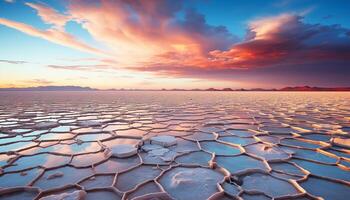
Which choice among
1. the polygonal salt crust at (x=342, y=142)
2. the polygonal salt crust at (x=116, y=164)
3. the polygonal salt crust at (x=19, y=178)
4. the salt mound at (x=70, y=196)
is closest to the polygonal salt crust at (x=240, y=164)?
the polygonal salt crust at (x=116, y=164)

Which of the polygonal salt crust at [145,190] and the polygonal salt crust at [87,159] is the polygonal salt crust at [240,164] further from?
the polygonal salt crust at [87,159]

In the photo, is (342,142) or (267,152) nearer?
(267,152)

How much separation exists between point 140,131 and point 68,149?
1.52 meters

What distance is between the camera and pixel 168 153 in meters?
2.82

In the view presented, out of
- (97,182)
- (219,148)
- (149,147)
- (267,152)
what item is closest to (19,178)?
(97,182)

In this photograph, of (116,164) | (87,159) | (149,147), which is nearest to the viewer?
(116,164)

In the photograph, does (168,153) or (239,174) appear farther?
(168,153)

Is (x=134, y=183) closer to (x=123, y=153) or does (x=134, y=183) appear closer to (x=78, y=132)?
(x=123, y=153)

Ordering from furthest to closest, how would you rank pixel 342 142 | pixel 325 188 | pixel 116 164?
pixel 342 142
pixel 116 164
pixel 325 188

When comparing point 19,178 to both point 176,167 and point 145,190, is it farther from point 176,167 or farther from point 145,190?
point 176,167

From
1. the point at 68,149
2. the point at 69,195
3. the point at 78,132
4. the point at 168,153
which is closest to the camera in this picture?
the point at 69,195

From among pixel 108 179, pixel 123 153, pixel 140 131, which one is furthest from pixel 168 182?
pixel 140 131

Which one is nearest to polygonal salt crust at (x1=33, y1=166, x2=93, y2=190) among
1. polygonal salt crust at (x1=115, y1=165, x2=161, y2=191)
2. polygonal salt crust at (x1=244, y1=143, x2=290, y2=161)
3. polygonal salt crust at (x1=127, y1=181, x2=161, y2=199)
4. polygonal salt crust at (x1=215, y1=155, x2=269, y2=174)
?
polygonal salt crust at (x1=115, y1=165, x2=161, y2=191)

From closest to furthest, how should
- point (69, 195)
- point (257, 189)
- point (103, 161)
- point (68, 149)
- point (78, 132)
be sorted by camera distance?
1. point (69, 195)
2. point (257, 189)
3. point (103, 161)
4. point (68, 149)
5. point (78, 132)
